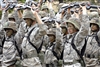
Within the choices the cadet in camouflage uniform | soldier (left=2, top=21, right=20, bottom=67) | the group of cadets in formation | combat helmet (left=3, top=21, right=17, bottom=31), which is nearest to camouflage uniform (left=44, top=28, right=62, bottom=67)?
the group of cadets in formation

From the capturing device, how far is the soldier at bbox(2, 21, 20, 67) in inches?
297

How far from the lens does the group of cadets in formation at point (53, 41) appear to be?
6.52m

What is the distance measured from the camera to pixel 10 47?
7.55 metres

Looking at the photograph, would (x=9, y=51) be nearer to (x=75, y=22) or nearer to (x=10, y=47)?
(x=10, y=47)

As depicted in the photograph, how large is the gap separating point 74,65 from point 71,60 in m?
0.11

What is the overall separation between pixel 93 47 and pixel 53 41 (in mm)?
839

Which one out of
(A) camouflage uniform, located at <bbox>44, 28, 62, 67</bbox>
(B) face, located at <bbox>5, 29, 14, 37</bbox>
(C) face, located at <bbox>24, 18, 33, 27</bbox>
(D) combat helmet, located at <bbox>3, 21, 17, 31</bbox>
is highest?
(C) face, located at <bbox>24, 18, 33, 27</bbox>

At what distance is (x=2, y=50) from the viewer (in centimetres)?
828

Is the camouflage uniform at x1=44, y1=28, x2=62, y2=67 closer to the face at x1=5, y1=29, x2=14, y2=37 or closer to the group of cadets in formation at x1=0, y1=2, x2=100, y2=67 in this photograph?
the group of cadets in formation at x1=0, y1=2, x2=100, y2=67

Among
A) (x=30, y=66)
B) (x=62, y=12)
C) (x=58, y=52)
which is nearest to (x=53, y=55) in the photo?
(x=58, y=52)

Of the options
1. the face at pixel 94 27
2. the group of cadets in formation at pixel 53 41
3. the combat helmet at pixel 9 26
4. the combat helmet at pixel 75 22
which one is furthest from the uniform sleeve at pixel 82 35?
the combat helmet at pixel 9 26

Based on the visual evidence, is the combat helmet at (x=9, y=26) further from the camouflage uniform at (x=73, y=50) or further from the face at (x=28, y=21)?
the camouflage uniform at (x=73, y=50)

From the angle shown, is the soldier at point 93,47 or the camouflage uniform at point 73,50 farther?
the soldier at point 93,47

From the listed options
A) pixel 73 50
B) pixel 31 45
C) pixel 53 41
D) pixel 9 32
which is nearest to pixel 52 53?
pixel 53 41
